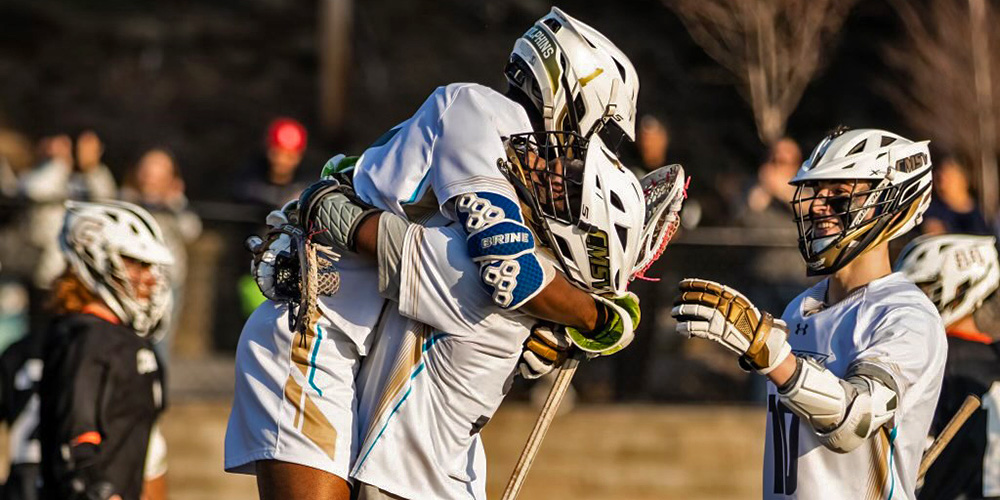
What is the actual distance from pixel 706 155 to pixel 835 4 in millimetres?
2513

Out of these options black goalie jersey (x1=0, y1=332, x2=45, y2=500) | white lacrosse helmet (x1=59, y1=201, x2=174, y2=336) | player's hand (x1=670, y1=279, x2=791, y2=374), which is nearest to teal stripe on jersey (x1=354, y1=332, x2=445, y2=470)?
player's hand (x1=670, y1=279, x2=791, y2=374)

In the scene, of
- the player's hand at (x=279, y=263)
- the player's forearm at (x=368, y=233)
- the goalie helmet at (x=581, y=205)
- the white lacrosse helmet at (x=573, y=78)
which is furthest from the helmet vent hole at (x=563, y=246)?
the player's hand at (x=279, y=263)

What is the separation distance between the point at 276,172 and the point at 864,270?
264 inches

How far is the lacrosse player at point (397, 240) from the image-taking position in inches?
205

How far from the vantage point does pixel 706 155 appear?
1788cm

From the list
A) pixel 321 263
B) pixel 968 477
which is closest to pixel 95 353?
pixel 321 263

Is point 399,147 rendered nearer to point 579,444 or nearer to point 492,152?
point 492,152

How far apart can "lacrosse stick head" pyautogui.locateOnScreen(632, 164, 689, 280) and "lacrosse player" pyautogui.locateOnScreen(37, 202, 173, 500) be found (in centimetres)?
229

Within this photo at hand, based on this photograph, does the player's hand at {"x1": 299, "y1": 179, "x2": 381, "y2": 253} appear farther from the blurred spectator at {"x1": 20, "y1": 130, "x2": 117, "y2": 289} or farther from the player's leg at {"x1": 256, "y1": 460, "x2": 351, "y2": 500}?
the blurred spectator at {"x1": 20, "y1": 130, "x2": 117, "y2": 289}

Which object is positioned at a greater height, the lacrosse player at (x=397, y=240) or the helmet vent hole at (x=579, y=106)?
the helmet vent hole at (x=579, y=106)

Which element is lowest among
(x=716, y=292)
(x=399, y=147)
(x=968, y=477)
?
(x=968, y=477)

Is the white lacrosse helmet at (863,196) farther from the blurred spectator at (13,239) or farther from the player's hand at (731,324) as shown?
the blurred spectator at (13,239)

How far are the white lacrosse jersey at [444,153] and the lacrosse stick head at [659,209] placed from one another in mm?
478

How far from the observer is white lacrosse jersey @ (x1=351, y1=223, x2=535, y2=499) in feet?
17.3
